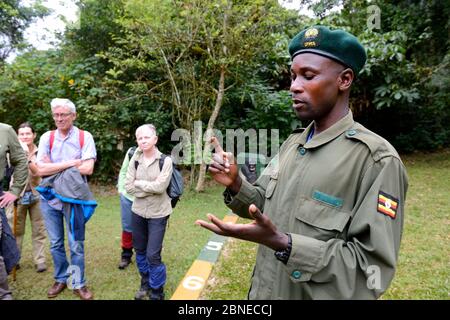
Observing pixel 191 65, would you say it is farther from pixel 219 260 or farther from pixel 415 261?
pixel 415 261

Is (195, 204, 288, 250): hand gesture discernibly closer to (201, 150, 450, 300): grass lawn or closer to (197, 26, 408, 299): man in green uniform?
(197, 26, 408, 299): man in green uniform

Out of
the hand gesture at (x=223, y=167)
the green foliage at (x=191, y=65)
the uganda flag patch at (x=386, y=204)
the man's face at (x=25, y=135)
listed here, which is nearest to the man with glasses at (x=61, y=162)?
the man's face at (x=25, y=135)

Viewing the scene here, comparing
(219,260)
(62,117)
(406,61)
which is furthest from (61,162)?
(406,61)

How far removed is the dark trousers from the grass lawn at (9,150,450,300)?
329 millimetres

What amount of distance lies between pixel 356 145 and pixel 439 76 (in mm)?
9137

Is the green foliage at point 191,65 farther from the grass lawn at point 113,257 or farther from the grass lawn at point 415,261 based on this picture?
the grass lawn at point 415,261

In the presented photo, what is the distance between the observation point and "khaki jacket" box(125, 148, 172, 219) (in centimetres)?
326

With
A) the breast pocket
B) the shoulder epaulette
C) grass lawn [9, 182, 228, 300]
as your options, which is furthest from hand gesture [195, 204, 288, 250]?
grass lawn [9, 182, 228, 300]

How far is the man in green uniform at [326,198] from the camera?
111 centimetres

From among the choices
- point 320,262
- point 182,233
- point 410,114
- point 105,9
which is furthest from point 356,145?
point 410,114

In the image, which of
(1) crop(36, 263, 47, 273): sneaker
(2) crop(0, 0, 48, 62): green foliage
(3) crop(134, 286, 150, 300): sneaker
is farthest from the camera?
(2) crop(0, 0, 48, 62): green foliage

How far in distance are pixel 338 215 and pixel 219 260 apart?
10.6ft

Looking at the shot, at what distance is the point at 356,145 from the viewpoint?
127 cm

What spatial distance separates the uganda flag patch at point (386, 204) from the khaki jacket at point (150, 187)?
244 cm
